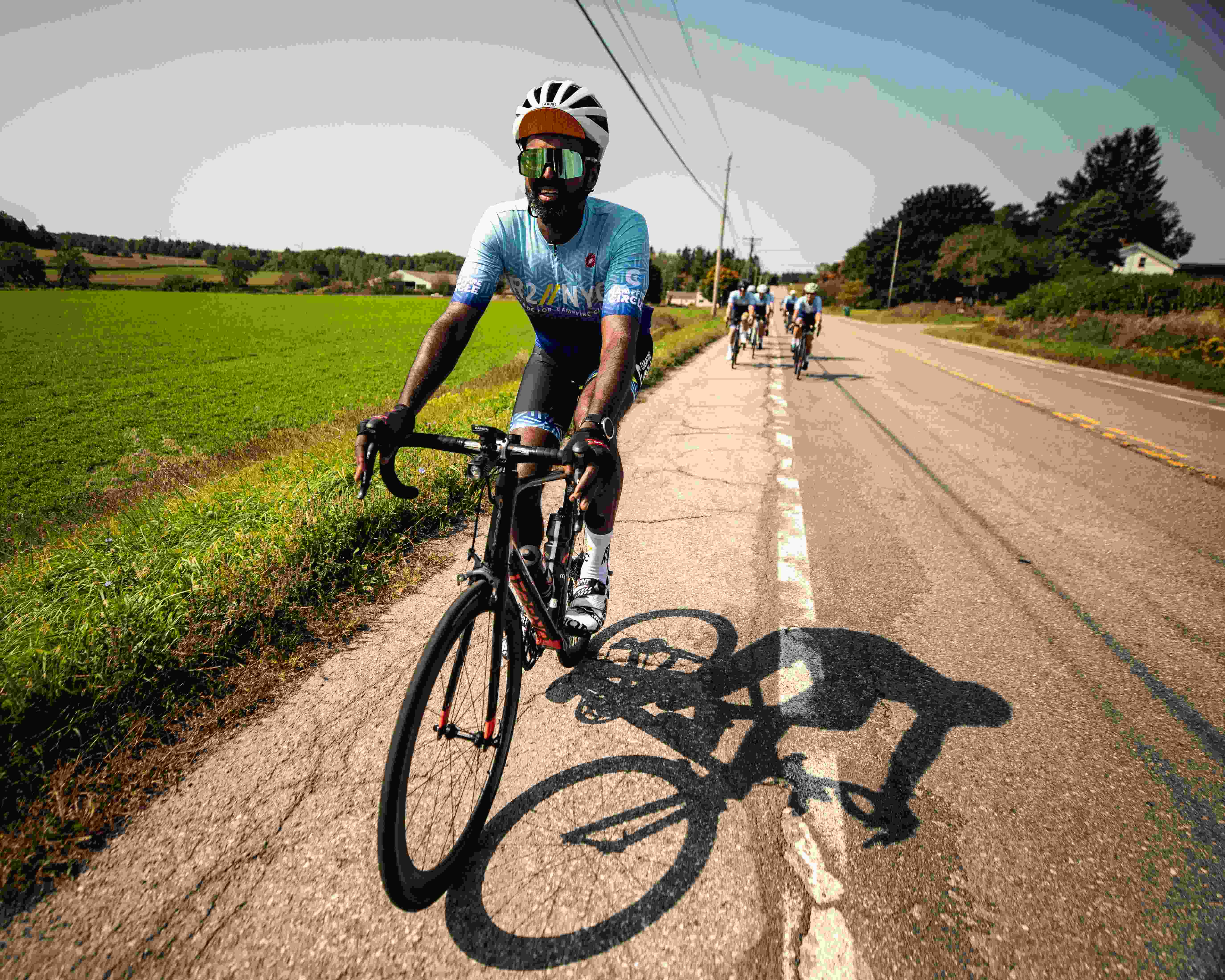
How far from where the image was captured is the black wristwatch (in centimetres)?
174

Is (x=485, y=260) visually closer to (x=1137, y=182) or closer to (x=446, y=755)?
(x=446, y=755)

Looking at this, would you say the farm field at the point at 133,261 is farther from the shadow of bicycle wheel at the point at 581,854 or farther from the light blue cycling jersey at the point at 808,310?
the shadow of bicycle wheel at the point at 581,854

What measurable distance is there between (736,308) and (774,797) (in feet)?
47.5

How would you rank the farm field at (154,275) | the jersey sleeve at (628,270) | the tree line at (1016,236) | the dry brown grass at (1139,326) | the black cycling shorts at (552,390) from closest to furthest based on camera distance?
the jersey sleeve at (628,270) < the black cycling shorts at (552,390) < the dry brown grass at (1139,326) < the tree line at (1016,236) < the farm field at (154,275)

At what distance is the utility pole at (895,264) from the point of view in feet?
209

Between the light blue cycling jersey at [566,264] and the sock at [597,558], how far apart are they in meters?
0.94

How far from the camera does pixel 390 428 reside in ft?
5.74

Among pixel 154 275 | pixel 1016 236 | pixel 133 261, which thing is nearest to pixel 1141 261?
pixel 1016 236

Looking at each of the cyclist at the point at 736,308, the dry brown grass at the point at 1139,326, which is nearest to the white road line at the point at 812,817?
the cyclist at the point at 736,308

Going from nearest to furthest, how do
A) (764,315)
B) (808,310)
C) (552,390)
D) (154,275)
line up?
(552,390)
(808,310)
(764,315)
(154,275)

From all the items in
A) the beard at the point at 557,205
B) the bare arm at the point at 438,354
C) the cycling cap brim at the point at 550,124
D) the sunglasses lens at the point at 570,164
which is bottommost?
the bare arm at the point at 438,354

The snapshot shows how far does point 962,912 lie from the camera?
1639mm

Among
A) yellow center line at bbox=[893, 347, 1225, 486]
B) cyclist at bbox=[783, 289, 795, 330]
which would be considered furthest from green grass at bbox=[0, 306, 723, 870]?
cyclist at bbox=[783, 289, 795, 330]

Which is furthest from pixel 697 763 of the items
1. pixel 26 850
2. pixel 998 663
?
pixel 26 850
